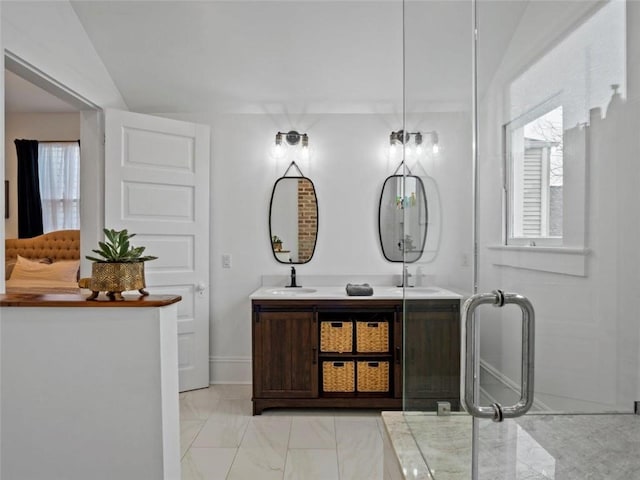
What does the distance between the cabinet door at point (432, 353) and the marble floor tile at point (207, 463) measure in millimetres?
1278

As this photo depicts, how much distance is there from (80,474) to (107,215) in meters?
1.92

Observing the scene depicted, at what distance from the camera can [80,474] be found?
6.26ft

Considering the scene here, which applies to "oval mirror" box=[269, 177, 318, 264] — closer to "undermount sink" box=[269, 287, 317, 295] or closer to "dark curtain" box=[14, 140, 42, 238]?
"undermount sink" box=[269, 287, 317, 295]

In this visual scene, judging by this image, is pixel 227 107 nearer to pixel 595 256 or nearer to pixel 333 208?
pixel 333 208

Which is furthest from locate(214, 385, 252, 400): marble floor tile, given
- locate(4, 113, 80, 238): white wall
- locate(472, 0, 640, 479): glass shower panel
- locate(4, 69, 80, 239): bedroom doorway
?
locate(4, 113, 80, 238): white wall

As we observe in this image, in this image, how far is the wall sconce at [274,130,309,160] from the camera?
3.80m

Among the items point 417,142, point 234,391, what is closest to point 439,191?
point 417,142

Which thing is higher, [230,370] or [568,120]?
[568,120]

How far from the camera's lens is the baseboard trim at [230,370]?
3.83m

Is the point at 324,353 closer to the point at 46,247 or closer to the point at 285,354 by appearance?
the point at 285,354

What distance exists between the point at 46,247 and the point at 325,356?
3.73m

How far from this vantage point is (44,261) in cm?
488

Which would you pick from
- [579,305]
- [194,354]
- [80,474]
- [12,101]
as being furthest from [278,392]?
[12,101]

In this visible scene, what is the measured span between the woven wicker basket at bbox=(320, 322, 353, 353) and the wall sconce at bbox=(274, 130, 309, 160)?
1493 millimetres
